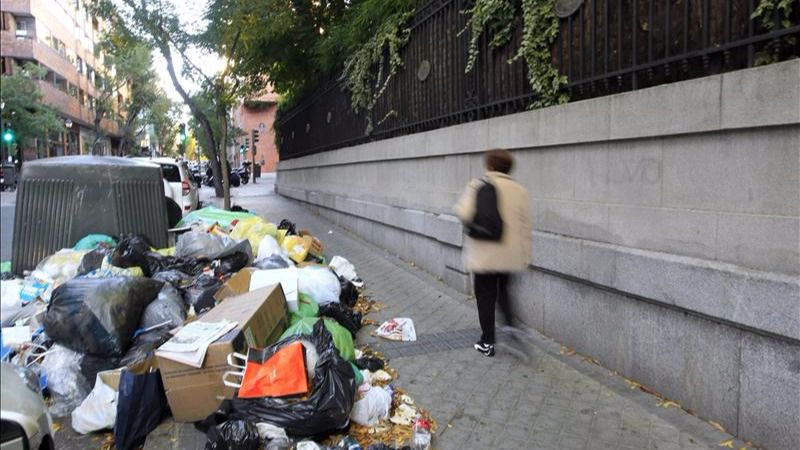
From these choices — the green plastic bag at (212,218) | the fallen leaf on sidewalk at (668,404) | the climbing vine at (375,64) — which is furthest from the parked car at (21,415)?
the climbing vine at (375,64)

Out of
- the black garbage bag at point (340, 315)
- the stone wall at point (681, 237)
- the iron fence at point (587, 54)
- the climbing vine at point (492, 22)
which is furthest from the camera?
the climbing vine at point (492, 22)

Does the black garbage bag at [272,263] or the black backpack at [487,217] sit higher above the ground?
the black backpack at [487,217]

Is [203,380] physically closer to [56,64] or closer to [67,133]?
[67,133]

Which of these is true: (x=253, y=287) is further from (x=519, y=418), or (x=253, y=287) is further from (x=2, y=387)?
(x=2, y=387)

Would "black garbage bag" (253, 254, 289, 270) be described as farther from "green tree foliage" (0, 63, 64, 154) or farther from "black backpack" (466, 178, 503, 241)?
"green tree foliage" (0, 63, 64, 154)

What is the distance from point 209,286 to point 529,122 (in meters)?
3.43

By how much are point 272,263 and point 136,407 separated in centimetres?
297

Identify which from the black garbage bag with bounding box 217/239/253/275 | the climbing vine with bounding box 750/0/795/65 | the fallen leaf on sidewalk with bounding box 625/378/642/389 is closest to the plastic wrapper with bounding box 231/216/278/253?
the black garbage bag with bounding box 217/239/253/275

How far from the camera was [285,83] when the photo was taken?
17.1 metres

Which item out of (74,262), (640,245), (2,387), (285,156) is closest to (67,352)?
(74,262)

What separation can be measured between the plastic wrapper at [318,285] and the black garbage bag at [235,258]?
1064 millimetres

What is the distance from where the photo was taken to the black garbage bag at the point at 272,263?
6703 mm

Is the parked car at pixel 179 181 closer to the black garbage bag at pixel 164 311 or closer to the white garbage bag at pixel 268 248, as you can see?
the white garbage bag at pixel 268 248

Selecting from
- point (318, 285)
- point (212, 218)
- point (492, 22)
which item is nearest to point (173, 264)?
point (318, 285)
